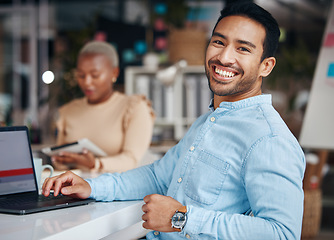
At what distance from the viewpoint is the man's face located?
1.29 m

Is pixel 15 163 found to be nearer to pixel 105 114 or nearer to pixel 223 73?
pixel 223 73

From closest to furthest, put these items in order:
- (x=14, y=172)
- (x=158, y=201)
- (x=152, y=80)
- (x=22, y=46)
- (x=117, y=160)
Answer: (x=158, y=201) < (x=14, y=172) < (x=117, y=160) < (x=152, y=80) < (x=22, y=46)

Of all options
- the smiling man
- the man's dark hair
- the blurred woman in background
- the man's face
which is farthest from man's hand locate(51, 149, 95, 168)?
the man's dark hair

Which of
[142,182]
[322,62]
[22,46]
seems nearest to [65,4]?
[22,46]

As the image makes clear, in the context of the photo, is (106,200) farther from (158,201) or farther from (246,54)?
(246,54)

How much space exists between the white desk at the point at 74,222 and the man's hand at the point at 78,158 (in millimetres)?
748

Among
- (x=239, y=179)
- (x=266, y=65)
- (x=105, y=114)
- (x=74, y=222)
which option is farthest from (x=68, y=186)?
(x=105, y=114)

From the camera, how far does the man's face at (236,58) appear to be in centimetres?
129

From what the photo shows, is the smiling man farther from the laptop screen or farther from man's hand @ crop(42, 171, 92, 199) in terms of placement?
the laptop screen

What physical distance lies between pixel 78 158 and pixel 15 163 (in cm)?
73

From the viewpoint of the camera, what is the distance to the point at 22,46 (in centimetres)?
Result: 757

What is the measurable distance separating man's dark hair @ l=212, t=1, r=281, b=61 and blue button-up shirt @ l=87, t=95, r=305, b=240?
138mm

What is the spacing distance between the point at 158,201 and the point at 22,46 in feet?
22.7

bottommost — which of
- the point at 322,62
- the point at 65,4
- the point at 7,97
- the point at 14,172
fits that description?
the point at 7,97
